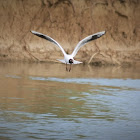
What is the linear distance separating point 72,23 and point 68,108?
634 inches

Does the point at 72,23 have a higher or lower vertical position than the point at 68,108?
Answer: higher

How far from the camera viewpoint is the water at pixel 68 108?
7.81 metres

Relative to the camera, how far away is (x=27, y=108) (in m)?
9.81

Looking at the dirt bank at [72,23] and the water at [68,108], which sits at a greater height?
the dirt bank at [72,23]

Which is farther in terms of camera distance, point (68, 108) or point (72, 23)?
point (72, 23)

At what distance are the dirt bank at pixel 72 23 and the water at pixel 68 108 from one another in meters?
9.02

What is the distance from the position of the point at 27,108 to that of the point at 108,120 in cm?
181

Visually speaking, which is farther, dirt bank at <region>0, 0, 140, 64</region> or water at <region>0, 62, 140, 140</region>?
dirt bank at <region>0, 0, 140, 64</region>

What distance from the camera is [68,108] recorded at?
10.0 meters

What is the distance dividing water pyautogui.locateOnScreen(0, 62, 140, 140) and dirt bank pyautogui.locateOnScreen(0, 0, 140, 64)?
9.02 meters

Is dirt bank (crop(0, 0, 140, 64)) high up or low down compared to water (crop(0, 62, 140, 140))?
up

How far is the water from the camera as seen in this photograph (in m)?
7.81

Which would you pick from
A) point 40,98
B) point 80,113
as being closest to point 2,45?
point 40,98

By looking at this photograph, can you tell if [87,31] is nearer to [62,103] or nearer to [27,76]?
[27,76]
